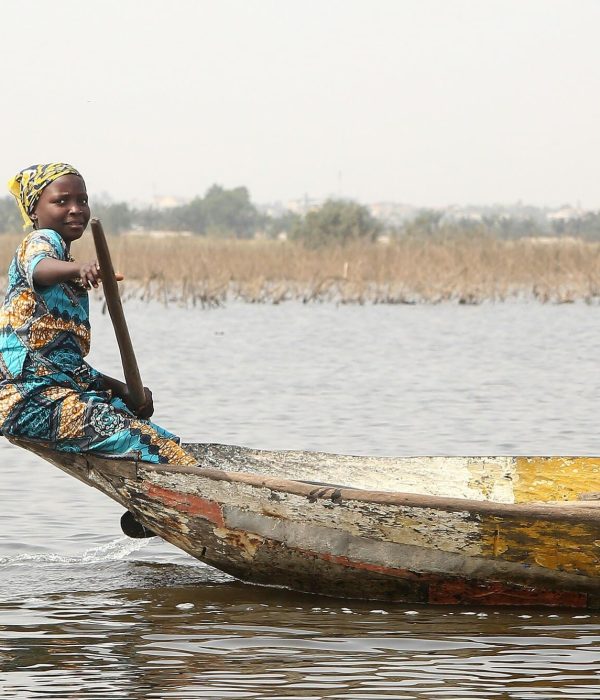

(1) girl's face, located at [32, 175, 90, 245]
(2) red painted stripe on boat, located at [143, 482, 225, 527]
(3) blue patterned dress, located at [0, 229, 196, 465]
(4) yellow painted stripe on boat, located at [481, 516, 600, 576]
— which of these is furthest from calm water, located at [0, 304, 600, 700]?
(1) girl's face, located at [32, 175, 90, 245]

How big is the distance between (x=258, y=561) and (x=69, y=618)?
2.40ft

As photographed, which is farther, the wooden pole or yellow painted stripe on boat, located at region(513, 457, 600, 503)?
yellow painted stripe on boat, located at region(513, 457, 600, 503)

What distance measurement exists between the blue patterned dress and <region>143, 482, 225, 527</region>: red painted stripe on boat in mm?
130

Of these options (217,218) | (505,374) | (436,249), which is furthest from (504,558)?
(217,218)

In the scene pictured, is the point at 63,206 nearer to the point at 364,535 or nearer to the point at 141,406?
the point at 141,406

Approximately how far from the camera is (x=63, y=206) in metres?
5.54

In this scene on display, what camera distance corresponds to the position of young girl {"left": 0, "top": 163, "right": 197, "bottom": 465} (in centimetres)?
549

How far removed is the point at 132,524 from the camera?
6.00 m

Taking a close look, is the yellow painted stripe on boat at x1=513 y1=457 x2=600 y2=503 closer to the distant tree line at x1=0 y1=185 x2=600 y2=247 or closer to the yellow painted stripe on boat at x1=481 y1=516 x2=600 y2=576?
the yellow painted stripe on boat at x1=481 y1=516 x2=600 y2=576

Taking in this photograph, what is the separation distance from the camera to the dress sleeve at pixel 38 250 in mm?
5340

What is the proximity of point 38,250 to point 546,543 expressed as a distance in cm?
204

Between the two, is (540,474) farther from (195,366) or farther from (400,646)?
(195,366)

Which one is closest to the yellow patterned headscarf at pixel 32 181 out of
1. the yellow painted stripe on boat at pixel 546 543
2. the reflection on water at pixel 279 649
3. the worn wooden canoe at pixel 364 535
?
the worn wooden canoe at pixel 364 535

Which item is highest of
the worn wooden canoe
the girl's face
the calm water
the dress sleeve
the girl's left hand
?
the girl's face
